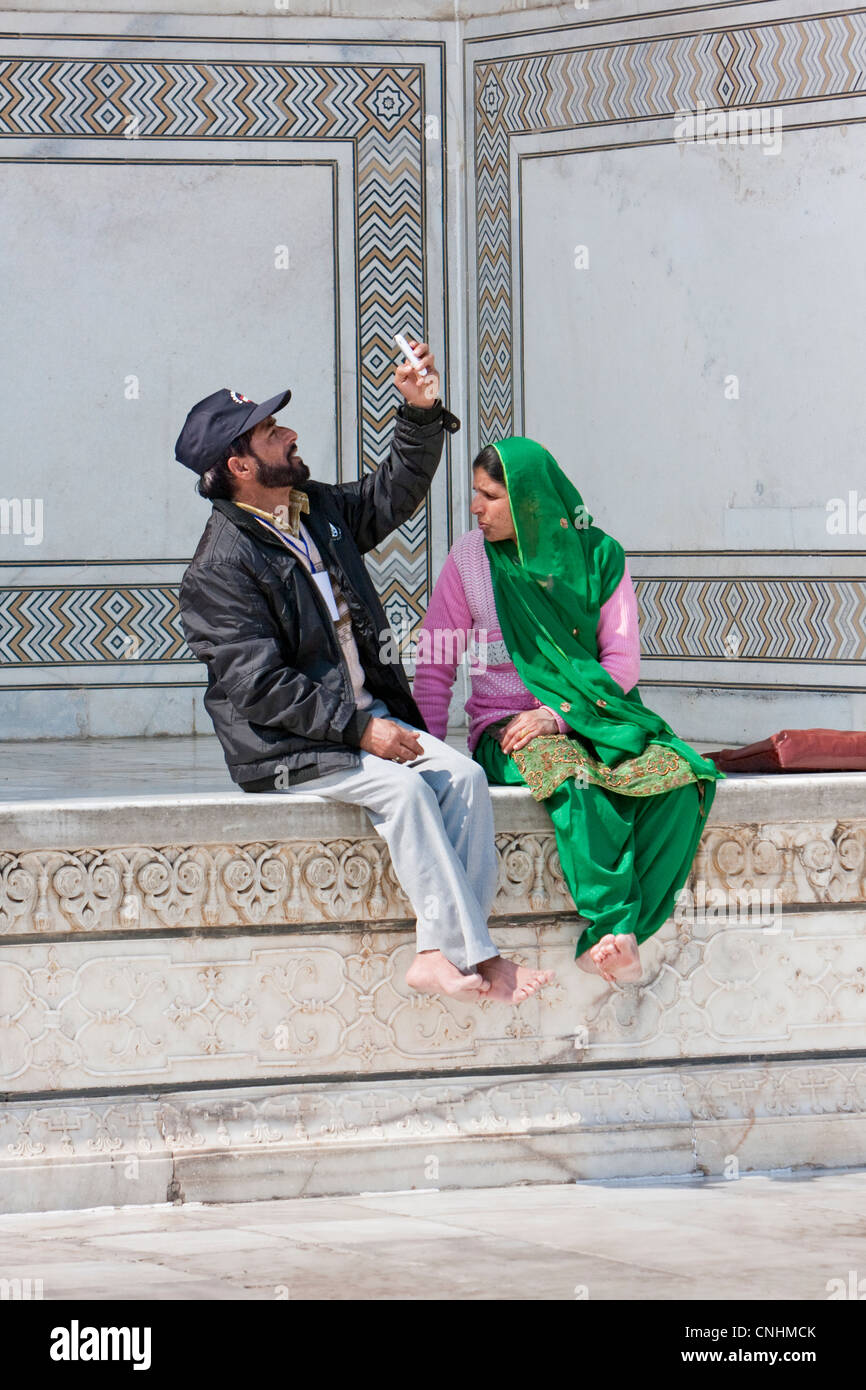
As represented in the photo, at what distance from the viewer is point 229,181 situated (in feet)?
22.7

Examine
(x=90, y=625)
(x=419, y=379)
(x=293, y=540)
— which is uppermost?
(x=419, y=379)

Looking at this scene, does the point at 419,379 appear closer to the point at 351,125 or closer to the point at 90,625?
the point at 90,625

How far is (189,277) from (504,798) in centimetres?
348

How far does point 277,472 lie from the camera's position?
4004mm

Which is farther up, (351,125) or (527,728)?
(351,125)

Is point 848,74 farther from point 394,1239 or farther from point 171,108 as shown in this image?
point 394,1239

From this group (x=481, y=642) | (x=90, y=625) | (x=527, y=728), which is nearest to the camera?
(x=527, y=728)

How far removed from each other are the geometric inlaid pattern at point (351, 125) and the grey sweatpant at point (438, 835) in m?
3.18

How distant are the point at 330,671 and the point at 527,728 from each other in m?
0.44

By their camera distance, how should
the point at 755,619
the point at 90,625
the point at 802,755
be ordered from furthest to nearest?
1. the point at 90,625
2. the point at 755,619
3. the point at 802,755

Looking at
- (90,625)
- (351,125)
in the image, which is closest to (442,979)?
(90,625)

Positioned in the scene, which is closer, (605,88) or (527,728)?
(527,728)
